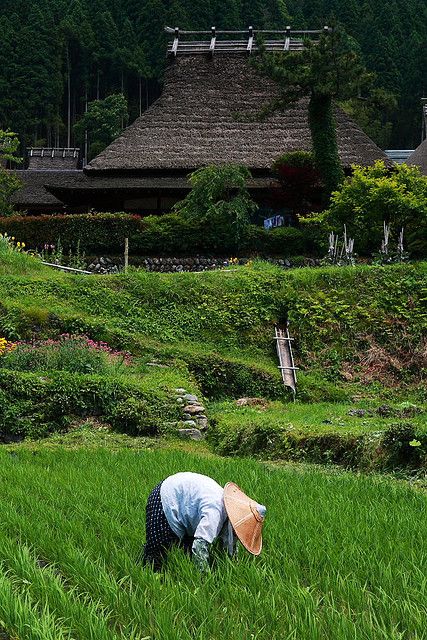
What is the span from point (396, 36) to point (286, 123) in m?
25.0

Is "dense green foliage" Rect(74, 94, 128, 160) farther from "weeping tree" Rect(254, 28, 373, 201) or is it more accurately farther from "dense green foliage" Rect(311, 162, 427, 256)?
"dense green foliage" Rect(311, 162, 427, 256)

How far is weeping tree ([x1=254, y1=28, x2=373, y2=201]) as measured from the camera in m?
18.9

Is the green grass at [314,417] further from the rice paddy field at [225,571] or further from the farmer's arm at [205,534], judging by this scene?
the farmer's arm at [205,534]

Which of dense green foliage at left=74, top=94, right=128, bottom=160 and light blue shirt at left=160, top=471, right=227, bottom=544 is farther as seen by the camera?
dense green foliage at left=74, top=94, right=128, bottom=160

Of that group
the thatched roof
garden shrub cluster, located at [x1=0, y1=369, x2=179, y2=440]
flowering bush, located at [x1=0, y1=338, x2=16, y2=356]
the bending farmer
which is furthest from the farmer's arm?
the thatched roof

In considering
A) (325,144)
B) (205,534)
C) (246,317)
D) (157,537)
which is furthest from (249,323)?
(205,534)

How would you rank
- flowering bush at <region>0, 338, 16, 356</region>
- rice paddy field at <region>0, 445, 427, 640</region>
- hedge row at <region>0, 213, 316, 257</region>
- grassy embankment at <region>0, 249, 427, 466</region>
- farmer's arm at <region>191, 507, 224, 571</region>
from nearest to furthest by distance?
rice paddy field at <region>0, 445, 427, 640</region>, farmer's arm at <region>191, 507, 224, 571</region>, flowering bush at <region>0, 338, 16, 356</region>, grassy embankment at <region>0, 249, 427, 466</region>, hedge row at <region>0, 213, 316, 257</region>

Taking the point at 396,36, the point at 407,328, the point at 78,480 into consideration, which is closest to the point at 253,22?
the point at 396,36

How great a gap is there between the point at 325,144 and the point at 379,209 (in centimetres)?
456

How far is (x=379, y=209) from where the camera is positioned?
52.4 feet

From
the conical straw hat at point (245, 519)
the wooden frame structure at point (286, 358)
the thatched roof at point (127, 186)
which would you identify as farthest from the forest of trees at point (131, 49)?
the conical straw hat at point (245, 519)

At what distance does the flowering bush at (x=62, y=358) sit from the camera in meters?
10.2

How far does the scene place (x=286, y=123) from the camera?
2456 centimetres

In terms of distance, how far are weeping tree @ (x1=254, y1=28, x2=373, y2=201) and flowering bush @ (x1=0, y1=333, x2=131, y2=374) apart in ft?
35.5
